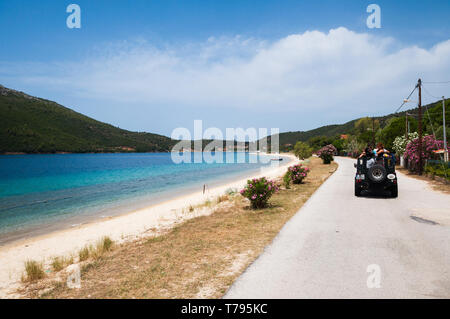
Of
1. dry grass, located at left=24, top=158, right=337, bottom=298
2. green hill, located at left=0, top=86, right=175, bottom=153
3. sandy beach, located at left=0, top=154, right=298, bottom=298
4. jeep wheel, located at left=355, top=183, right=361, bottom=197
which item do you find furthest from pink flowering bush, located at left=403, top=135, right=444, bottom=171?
green hill, located at left=0, top=86, right=175, bottom=153

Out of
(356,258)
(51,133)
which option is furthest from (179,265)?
(51,133)

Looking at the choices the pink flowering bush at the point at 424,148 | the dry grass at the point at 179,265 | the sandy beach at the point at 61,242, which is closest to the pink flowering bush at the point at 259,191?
the dry grass at the point at 179,265

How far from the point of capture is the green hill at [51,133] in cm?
11188

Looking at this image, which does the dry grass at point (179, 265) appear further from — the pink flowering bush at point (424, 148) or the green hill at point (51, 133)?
the green hill at point (51, 133)

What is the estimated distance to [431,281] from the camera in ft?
11.9

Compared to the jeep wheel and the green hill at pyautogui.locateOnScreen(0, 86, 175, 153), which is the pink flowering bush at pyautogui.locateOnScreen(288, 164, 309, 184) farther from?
the green hill at pyautogui.locateOnScreen(0, 86, 175, 153)

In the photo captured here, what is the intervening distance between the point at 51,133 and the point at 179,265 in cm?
14675

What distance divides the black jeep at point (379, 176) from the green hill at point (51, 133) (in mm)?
134673

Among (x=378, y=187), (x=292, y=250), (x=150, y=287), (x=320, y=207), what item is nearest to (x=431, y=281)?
(x=292, y=250)

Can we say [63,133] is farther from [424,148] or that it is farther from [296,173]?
[424,148]

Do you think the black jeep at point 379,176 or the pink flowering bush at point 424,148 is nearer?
the black jeep at point 379,176
